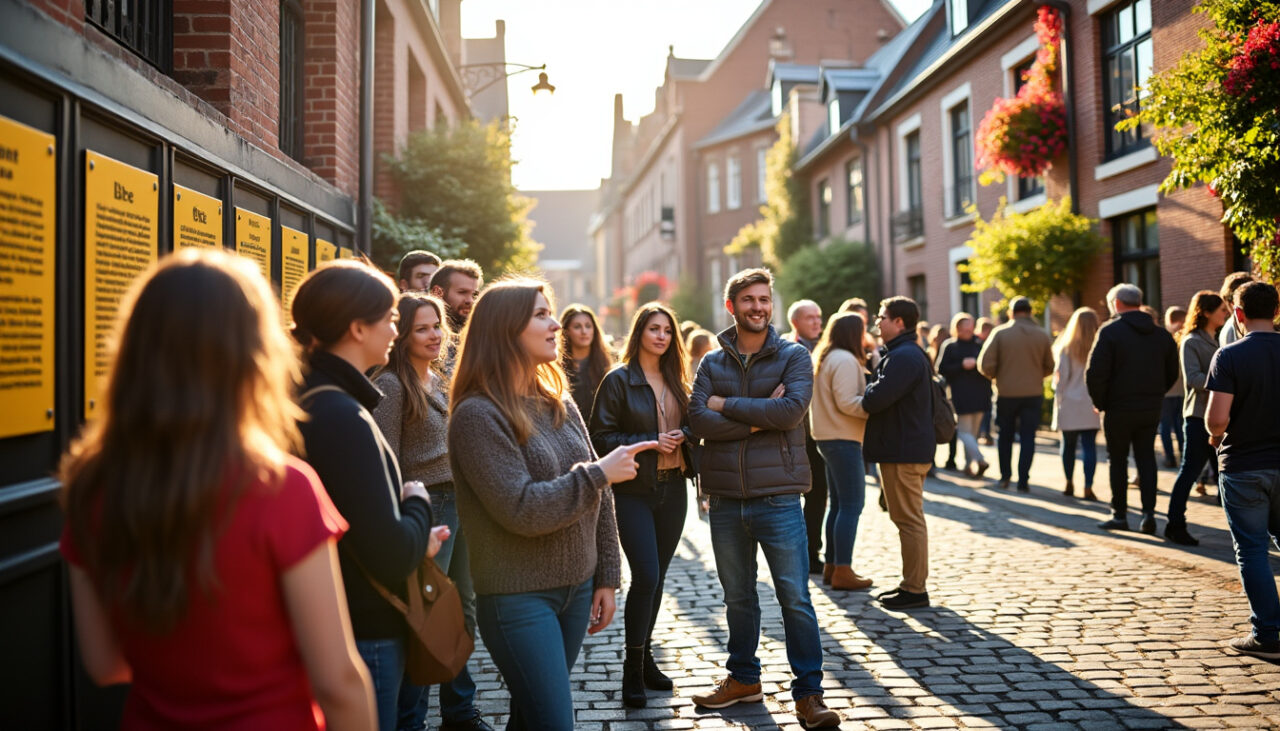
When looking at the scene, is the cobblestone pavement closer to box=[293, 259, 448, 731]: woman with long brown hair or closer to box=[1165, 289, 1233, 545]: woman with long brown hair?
box=[1165, 289, 1233, 545]: woman with long brown hair

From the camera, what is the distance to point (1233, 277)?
7.70 m

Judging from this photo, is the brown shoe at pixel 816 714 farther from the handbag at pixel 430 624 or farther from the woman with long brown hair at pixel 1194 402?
the woman with long brown hair at pixel 1194 402

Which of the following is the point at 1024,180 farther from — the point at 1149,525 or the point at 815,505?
the point at 815,505

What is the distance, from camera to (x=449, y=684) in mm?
4145

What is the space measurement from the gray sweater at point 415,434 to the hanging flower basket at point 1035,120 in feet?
44.3

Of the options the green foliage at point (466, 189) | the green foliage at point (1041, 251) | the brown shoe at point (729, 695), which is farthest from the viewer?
the green foliage at point (1041, 251)

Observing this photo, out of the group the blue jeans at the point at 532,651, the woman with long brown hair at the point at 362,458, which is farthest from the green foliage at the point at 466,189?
the woman with long brown hair at the point at 362,458

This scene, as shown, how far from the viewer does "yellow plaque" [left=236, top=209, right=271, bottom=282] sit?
17.1 feet

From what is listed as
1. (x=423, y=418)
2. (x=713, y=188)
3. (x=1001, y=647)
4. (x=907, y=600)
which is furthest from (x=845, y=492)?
(x=713, y=188)

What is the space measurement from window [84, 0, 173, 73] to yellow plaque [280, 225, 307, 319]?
1.20 meters

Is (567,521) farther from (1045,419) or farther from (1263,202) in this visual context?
(1045,419)

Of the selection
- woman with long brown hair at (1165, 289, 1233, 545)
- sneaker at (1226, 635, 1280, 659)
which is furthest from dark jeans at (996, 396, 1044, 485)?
sneaker at (1226, 635, 1280, 659)

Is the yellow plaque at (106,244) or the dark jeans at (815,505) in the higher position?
the yellow plaque at (106,244)

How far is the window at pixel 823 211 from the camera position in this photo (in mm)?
28000
